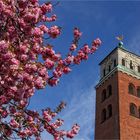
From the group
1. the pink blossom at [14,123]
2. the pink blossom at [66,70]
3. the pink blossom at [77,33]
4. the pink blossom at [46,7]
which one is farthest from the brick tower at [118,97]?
the pink blossom at [46,7]

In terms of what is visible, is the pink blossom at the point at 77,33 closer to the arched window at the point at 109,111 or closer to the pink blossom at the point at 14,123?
the pink blossom at the point at 14,123

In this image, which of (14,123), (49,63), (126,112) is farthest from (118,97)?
(49,63)

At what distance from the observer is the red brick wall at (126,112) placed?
32750mm

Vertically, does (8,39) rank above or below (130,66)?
below

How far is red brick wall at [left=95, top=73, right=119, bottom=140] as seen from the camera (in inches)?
1302

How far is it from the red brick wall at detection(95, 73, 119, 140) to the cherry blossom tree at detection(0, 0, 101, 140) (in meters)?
23.7

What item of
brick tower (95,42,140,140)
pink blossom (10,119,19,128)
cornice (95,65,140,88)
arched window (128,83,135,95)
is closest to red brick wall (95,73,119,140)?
brick tower (95,42,140,140)

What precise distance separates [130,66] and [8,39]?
31222mm

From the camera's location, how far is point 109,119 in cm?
3438

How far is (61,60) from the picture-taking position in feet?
29.7

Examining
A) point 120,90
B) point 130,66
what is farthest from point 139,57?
point 120,90

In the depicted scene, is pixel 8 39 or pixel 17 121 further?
pixel 17 121

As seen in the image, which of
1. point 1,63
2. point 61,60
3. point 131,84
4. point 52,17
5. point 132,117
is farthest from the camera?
point 131,84

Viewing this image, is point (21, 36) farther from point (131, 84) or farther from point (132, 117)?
point (131, 84)
